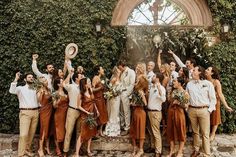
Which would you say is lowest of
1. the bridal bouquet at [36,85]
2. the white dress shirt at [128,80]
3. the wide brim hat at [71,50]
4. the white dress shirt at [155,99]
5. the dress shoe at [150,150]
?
the dress shoe at [150,150]

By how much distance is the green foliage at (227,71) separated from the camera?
1091 centimetres

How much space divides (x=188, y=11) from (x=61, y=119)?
16.7ft

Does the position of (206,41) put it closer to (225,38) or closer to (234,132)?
(225,38)

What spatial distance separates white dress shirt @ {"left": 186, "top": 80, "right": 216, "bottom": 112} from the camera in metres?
8.27

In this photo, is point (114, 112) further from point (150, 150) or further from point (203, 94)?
point (203, 94)

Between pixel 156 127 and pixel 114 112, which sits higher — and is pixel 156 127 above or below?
below

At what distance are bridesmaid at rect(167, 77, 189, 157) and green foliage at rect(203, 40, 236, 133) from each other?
260cm

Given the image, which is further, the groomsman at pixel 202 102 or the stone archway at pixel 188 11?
the stone archway at pixel 188 11

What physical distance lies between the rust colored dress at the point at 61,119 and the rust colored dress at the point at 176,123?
236 centimetres

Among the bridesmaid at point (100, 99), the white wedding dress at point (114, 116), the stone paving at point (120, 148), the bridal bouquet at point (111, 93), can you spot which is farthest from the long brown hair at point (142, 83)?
the stone paving at point (120, 148)

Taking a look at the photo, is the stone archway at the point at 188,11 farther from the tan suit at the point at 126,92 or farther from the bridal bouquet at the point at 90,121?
the bridal bouquet at the point at 90,121

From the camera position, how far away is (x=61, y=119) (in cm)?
900

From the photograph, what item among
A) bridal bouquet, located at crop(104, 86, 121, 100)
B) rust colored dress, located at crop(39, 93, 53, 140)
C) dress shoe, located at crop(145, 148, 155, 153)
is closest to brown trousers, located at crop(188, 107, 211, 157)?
dress shoe, located at crop(145, 148, 155, 153)

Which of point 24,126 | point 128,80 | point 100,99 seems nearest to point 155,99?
point 128,80
